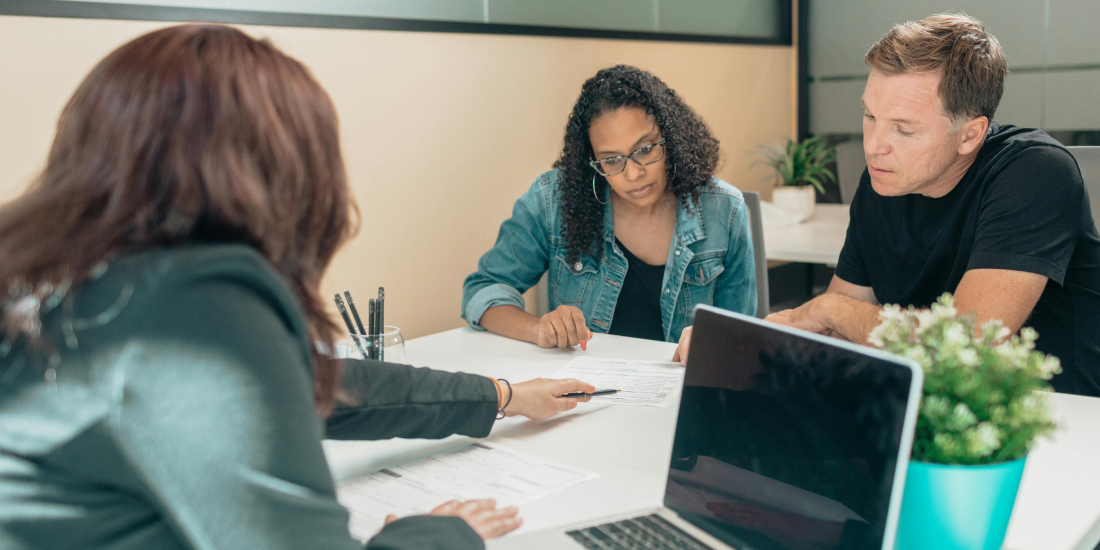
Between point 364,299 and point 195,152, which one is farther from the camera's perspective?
point 364,299

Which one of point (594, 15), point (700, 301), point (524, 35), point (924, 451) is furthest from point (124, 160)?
point (594, 15)

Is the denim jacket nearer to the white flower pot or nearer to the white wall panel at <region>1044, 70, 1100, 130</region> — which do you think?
the white flower pot

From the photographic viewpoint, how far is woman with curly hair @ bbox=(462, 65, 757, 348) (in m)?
1.98

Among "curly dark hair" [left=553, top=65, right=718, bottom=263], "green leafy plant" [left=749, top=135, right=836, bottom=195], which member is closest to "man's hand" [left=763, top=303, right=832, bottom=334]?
"curly dark hair" [left=553, top=65, right=718, bottom=263]

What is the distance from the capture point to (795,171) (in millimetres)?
3730

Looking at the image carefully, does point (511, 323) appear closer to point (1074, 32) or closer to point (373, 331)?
point (373, 331)

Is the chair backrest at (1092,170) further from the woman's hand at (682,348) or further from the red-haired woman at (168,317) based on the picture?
the red-haired woman at (168,317)

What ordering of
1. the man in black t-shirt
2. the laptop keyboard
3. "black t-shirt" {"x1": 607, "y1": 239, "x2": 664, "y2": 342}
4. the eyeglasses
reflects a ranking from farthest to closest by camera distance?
"black t-shirt" {"x1": 607, "y1": 239, "x2": 664, "y2": 342}, the eyeglasses, the man in black t-shirt, the laptop keyboard

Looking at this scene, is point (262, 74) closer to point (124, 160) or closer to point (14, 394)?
point (124, 160)

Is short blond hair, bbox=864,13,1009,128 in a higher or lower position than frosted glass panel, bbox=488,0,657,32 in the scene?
lower

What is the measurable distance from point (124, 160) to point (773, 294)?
361cm

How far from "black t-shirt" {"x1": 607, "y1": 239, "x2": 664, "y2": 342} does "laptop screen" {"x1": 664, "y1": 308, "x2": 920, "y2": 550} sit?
3.71 ft

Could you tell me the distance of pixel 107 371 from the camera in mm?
545

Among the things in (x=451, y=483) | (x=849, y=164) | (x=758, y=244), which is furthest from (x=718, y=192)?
(x=849, y=164)
